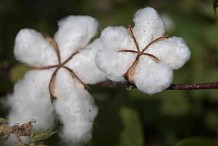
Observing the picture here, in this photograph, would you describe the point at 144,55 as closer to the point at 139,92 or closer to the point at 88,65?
the point at 88,65

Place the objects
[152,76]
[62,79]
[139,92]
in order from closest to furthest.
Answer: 1. [152,76]
2. [62,79]
3. [139,92]

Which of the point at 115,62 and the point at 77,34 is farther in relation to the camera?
the point at 77,34

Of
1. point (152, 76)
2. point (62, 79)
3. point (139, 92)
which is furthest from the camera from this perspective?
point (139, 92)

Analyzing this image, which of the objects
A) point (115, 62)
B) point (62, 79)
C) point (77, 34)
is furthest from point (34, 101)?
point (115, 62)

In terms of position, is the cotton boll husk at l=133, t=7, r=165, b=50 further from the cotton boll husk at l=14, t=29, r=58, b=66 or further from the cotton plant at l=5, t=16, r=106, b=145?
the cotton boll husk at l=14, t=29, r=58, b=66

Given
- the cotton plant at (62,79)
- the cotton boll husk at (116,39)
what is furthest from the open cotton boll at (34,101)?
the cotton boll husk at (116,39)

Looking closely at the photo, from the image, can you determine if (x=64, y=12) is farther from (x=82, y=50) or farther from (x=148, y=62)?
(x=148, y=62)

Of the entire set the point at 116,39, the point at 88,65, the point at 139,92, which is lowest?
the point at 139,92

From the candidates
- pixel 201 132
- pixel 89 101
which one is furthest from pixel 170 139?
pixel 89 101
